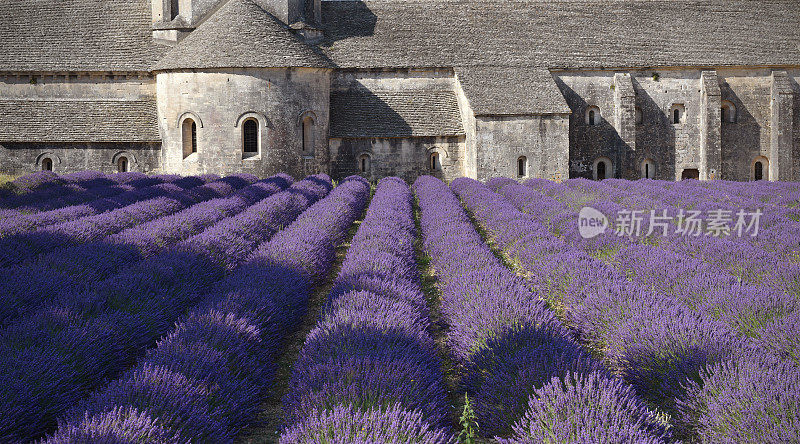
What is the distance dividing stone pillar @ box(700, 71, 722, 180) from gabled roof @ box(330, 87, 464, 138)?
10.8 m

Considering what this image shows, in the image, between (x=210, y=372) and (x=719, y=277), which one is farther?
(x=719, y=277)

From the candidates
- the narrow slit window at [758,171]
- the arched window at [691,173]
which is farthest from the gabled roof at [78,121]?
the narrow slit window at [758,171]

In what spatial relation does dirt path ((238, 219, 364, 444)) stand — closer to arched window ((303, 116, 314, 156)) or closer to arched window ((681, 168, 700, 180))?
arched window ((303, 116, 314, 156))

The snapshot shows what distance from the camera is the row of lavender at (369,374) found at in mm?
3141

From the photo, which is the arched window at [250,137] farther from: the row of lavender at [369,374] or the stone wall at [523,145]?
the row of lavender at [369,374]

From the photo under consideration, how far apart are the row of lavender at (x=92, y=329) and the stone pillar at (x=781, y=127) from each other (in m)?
27.7

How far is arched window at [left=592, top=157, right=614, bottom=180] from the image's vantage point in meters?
27.5

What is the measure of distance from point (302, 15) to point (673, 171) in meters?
17.2

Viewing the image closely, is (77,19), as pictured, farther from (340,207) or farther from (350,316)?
(350,316)

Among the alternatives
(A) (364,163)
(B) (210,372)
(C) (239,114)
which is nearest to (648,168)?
(A) (364,163)

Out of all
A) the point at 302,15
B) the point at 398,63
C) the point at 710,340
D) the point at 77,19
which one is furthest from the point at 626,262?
the point at 77,19

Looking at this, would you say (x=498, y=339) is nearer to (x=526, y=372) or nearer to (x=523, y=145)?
(x=526, y=372)

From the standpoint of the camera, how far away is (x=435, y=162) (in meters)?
25.8

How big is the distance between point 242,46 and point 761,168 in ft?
77.2
